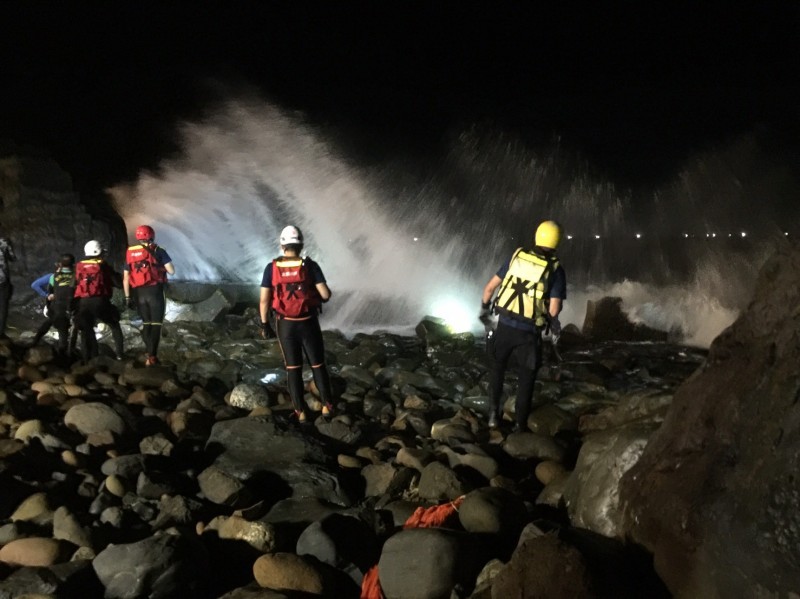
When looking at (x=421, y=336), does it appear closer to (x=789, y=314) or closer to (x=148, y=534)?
(x=148, y=534)

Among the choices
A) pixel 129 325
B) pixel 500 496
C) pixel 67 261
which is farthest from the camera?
pixel 129 325

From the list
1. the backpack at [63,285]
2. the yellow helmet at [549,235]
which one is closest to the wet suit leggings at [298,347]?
the yellow helmet at [549,235]

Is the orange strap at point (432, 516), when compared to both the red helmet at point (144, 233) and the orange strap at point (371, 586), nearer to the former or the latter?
the orange strap at point (371, 586)

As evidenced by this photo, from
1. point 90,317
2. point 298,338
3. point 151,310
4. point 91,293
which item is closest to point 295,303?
point 298,338

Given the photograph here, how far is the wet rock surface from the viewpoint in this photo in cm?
276

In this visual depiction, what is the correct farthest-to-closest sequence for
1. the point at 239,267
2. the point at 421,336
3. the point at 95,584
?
the point at 239,267, the point at 421,336, the point at 95,584

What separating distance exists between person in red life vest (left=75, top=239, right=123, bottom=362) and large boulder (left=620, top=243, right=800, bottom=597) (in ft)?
24.4

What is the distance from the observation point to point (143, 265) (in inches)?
307

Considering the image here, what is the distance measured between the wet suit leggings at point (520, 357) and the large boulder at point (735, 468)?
228 cm

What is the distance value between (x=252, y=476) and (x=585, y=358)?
7711mm

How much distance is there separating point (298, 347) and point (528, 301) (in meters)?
2.51

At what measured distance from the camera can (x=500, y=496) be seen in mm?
3381

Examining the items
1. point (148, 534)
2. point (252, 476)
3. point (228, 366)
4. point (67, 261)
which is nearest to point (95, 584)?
point (148, 534)

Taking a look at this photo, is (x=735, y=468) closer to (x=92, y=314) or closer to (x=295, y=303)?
(x=295, y=303)
